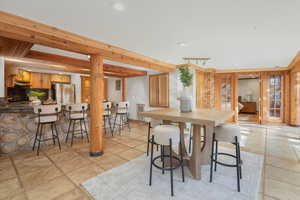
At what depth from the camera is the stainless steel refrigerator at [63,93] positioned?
5594 mm

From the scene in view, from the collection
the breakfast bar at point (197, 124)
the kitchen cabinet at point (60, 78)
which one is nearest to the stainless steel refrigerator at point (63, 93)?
the kitchen cabinet at point (60, 78)

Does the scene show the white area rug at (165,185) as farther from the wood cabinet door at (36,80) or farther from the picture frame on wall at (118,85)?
the picture frame on wall at (118,85)

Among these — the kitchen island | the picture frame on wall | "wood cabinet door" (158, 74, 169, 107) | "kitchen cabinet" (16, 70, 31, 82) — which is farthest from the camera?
the picture frame on wall

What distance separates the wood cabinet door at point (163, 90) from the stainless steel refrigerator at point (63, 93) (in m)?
3.82

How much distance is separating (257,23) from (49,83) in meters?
6.72

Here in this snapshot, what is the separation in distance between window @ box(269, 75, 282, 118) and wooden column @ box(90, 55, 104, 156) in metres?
6.62

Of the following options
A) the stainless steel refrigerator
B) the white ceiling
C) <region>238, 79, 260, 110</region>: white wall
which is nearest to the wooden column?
the white ceiling

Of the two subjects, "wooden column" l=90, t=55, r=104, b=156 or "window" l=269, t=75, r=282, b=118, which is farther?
"window" l=269, t=75, r=282, b=118

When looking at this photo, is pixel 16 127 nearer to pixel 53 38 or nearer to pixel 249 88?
pixel 53 38

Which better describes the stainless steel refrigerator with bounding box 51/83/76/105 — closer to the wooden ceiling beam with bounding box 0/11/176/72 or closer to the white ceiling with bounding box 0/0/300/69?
the wooden ceiling beam with bounding box 0/11/176/72

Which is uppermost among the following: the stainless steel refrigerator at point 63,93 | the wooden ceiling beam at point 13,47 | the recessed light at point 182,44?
the recessed light at point 182,44

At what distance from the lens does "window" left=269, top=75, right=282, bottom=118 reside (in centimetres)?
559

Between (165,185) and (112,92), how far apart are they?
6399 millimetres

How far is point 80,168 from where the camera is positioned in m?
2.41
